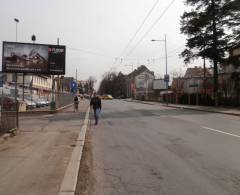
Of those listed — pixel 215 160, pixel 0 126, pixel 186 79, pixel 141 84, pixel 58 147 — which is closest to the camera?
pixel 215 160

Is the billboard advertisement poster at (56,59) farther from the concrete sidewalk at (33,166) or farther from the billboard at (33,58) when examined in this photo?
the concrete sidewalk at (33,166)

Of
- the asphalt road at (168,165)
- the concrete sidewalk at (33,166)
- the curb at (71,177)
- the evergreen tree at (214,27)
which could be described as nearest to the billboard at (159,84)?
the evergreen tree at (214,27)

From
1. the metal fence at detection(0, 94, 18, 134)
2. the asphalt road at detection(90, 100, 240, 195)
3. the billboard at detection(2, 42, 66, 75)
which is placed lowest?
the asphalt road at detection(90, 100, 240, 195)

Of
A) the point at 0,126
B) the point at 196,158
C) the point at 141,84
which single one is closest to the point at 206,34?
the point at 0,126

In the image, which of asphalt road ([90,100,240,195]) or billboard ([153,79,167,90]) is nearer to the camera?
asphalt road ([90,100,240,195])

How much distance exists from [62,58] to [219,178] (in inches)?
1253

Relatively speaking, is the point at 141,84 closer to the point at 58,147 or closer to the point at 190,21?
the point at 190,21

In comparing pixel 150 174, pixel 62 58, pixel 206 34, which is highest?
pixel 206 34

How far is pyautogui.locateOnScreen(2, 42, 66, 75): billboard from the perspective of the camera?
121 ft

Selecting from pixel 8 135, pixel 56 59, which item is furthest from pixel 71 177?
pixel 56 59

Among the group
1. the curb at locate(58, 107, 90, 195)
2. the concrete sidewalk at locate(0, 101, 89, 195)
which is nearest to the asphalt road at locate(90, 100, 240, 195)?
the curb at locate(58, 107, 90, 195)

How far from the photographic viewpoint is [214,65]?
45.3 meters

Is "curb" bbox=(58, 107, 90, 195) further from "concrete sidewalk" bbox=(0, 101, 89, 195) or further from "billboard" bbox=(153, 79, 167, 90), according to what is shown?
"billboard" bbox=(153, 79, 167, 90)

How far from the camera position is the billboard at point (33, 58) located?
121 ft
